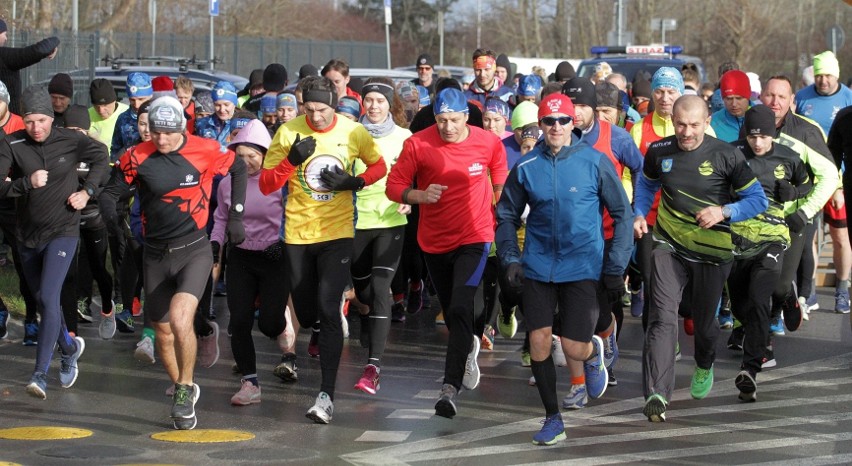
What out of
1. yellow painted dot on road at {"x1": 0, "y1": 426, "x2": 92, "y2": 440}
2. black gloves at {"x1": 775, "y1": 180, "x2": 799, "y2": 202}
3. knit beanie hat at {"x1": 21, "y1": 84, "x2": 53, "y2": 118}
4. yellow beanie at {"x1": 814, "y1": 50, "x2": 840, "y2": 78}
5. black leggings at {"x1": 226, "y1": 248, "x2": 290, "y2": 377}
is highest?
yellow beanie at {"x1": 814, "y1": 50, "x2": 840, "y2": 78}

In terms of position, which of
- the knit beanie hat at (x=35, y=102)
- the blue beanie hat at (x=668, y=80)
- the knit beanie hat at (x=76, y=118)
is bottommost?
the knit beanie hat at (x=76, y=118)

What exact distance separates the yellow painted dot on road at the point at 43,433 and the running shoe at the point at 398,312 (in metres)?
4.72

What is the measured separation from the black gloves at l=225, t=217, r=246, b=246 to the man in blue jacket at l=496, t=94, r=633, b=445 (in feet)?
5.75

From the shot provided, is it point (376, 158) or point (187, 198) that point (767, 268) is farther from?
point (187, 198)

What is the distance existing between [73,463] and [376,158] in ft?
9.70

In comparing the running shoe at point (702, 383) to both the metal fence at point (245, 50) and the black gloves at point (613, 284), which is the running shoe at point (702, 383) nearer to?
the black gloves at point (613, 284)

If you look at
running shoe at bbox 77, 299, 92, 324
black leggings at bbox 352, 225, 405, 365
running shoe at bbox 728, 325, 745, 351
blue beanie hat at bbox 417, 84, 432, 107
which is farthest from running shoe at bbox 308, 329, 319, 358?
blue beanie hat at bbox 417, 84, 432, 107

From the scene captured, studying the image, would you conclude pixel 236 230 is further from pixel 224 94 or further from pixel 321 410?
pixel 224 94

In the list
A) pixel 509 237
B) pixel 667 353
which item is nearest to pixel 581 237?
pixel 509 237

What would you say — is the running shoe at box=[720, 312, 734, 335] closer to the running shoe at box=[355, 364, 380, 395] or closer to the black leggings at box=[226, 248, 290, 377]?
the running shoe at box=[355, 364, 380, 395]

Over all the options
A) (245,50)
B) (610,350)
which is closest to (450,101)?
(610,350)

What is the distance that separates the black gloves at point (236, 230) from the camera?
922 cm

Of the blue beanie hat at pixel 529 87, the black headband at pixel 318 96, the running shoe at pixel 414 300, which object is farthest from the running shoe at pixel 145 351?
the blue beanie hat at pixel 529 87

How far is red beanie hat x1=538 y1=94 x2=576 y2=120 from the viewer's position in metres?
8.38
